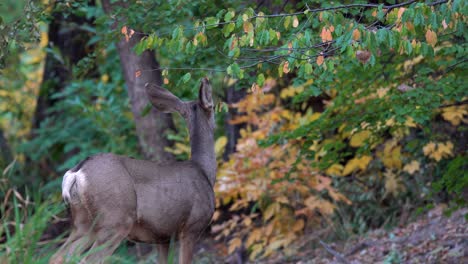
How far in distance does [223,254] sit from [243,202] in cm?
112

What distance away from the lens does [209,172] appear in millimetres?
7668

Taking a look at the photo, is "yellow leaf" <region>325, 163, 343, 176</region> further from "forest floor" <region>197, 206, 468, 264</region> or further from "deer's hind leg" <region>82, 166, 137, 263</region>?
"deer's hind leg" <region>82, 166, 137, 263</region>

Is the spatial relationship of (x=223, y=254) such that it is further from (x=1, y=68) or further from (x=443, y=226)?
(x=1, y=68)

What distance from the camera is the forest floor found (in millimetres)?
9695

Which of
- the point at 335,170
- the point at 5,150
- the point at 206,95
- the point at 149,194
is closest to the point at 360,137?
the point at 335,170

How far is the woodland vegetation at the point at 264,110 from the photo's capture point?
625 cm

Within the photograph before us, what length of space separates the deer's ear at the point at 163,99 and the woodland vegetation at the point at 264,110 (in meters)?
0.18

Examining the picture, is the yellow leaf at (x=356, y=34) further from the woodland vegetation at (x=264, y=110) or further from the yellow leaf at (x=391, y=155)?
the yellow leaf at (x=391, y=155)

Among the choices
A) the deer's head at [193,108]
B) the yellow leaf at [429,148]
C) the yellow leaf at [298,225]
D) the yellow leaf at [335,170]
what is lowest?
the yellow leaf at [298,225]

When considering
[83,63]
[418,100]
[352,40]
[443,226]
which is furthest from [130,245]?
Result: [352,40]

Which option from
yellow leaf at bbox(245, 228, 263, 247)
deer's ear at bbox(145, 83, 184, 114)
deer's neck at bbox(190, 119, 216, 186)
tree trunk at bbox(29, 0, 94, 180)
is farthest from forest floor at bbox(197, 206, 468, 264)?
tree trunk at bbox(29, 0, 94, 180)

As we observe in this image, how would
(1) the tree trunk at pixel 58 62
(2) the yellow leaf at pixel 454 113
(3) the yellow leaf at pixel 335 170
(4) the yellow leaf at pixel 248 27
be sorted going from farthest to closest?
(1) the tree trunk at pixel 58 62
(3) the yellow leaf at pixel 335 170
(2) the yellow leaf at pixel 454 113
(4) the yellow leaf at pixel 248 27

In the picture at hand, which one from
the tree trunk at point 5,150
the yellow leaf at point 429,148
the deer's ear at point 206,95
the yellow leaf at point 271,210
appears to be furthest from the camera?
the tree trunk at point 5,150

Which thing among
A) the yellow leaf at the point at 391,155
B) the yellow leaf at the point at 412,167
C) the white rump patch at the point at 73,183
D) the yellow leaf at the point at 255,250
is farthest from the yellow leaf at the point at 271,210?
the white rump patch at the point at 73,183
